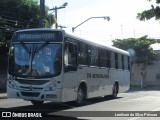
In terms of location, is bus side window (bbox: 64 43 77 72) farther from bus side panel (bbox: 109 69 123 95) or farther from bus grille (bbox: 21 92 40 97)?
bus side panel (bbox: 109 69 123 95)

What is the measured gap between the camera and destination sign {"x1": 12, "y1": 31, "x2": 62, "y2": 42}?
15836 mm

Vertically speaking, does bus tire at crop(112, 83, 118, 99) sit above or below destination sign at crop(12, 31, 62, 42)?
below

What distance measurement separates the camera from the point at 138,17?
32.8ft

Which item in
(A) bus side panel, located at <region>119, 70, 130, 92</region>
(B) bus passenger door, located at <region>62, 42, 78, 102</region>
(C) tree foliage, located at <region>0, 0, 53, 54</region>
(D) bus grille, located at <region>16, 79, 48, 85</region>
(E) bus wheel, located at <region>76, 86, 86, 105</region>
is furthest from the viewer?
(C) tree foliage, located at <region>0, 0, 53, 54</region>

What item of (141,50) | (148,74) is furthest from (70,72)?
(148,74)

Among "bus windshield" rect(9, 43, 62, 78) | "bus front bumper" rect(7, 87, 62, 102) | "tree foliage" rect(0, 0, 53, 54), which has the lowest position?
"bus front bumper" rect(7, 87, 62, 102)

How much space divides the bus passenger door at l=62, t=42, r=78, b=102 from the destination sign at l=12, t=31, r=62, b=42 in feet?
Answer: 1.78

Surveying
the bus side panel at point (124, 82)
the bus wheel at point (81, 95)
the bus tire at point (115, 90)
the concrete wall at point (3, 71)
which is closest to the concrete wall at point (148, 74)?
the concrete wall at point (3, 71)

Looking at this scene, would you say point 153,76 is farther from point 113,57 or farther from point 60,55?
point 60,55

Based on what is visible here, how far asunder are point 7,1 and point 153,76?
1196 inches

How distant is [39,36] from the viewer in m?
16.0

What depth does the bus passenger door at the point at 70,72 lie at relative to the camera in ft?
51.8

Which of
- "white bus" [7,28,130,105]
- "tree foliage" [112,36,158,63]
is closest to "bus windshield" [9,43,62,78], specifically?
"white bus" [7,28,130,105]

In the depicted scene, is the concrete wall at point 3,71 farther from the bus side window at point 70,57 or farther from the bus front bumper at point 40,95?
Answer: the bus front bumper at point 40,95
